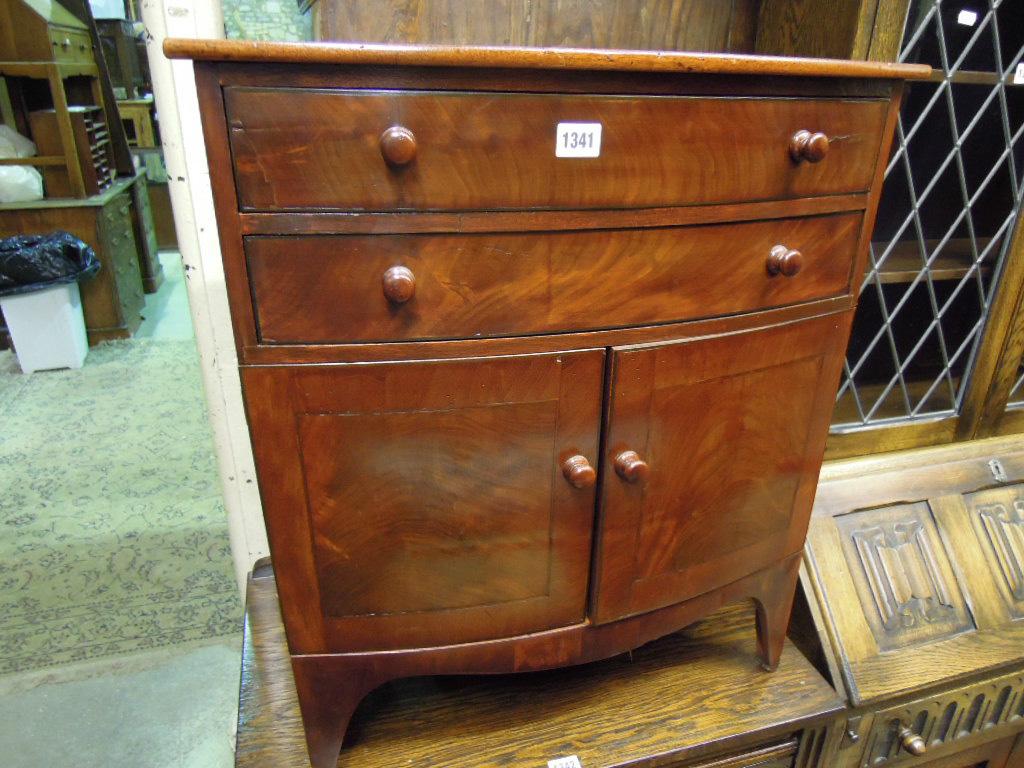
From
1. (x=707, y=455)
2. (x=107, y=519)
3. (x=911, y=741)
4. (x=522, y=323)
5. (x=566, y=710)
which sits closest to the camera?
(x=522, y=323)

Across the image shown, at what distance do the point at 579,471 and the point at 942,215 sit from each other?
3.40 ft

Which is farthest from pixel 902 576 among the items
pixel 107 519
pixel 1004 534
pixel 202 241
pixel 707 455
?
pixel 107 519

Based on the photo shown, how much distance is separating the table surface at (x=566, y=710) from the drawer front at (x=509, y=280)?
1.91ft

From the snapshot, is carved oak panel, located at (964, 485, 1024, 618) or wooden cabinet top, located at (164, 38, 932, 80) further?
carved oak panel, located at (964, 485, 1024, 618)

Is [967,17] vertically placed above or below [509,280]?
above

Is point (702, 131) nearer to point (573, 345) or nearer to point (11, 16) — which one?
point (573, 345)

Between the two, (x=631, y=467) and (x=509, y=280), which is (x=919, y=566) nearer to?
(x=631, y=467)

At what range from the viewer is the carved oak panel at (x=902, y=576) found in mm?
1156

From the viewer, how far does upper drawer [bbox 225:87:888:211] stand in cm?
58

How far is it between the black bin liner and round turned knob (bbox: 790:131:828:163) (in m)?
2.76

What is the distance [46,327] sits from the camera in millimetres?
2734

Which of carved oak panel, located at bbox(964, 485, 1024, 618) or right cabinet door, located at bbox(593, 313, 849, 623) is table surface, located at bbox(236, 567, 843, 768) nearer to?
right cabinet door, located at bbox(593, 313, 849, 623)

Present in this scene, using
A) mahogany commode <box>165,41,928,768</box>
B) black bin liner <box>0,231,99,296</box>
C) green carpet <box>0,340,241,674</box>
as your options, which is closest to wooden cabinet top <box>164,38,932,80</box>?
mahogany commode <box>165,41,928,768</box>

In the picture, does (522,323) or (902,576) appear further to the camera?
(902,576)
